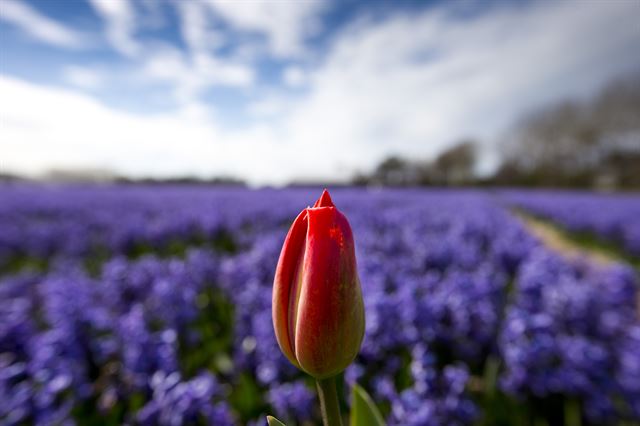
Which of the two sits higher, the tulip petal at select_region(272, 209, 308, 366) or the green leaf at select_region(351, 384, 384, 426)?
the tulip petal at select_region(272, 209, 308, 366)

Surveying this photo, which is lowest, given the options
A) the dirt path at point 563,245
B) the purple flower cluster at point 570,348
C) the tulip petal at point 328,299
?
the dirt path at point 563,245

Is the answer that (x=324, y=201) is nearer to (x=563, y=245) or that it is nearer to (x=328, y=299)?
(x=328, y=299)

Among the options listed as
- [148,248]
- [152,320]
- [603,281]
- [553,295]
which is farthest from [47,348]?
[148,248]

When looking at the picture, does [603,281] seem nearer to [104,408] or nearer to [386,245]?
[386,245]

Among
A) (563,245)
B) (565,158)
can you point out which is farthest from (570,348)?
(565,158)

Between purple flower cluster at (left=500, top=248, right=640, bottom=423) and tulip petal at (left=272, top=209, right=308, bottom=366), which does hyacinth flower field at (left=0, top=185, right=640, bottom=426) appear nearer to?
purple flower cluster at (left=500, top=248, right=640, bottom=423)

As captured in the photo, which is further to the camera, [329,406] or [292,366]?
[292,366]

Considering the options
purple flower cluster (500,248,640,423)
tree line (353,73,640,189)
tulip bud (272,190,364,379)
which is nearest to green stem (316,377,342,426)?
tulip bud (272,190,364,379)

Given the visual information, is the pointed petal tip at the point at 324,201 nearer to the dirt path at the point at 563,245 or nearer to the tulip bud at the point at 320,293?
the tulip bud at the point at 320,293

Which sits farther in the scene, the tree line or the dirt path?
the tree line

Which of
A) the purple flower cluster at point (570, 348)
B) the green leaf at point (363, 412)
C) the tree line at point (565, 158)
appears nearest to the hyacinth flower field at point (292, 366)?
the purple flower cluster at point (570, 348)
